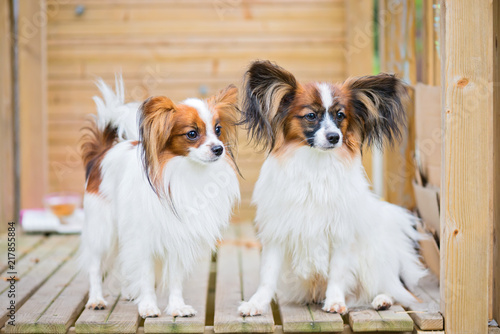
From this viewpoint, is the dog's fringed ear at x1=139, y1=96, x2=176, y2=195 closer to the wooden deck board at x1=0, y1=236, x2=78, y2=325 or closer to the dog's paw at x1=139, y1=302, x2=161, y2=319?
the dog's paw at x1=139, y1=302, x2=161, y2=319

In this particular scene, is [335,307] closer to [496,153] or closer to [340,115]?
[340,115]

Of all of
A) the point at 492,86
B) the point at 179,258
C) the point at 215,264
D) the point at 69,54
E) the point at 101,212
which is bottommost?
the point at 215,264

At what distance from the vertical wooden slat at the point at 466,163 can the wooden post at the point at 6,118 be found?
3.74 meters

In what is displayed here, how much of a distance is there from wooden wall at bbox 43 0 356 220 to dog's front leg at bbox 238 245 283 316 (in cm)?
268

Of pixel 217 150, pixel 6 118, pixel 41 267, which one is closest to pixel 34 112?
pixel 6 118

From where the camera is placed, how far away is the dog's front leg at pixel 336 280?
10.0ft

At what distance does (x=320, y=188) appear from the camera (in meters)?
2.97

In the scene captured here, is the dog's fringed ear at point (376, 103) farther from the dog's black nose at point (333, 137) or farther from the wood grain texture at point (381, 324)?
the wood grain texture at point (381, 324)

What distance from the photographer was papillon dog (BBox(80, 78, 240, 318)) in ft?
9.36

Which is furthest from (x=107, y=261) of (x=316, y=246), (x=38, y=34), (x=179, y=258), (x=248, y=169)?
(x=38, y=34)

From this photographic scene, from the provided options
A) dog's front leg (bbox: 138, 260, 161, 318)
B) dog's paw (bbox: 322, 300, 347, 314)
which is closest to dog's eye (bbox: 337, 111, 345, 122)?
dog's paw (bbox: 322, 300, 347, 314)

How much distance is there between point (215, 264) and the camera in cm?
456

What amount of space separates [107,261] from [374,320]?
56.1 inches

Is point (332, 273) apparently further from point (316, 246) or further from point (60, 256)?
point (60, 256)
